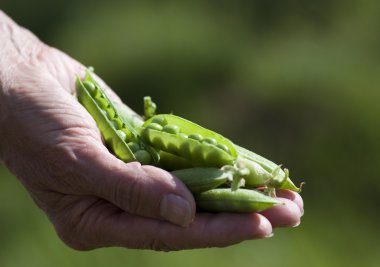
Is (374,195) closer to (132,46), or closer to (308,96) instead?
(308,96)

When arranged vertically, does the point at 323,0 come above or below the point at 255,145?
above

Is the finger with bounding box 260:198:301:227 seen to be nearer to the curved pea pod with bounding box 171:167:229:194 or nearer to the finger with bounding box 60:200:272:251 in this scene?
the finger with bounding box 60:200:272:251

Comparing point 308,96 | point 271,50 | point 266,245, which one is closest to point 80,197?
point 266,245

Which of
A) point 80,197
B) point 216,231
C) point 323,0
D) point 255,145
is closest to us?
point 216,231

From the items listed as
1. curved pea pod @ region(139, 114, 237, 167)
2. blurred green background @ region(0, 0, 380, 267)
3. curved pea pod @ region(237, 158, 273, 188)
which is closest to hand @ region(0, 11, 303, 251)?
curved pea pod @ region(237, 158, 273, 188)

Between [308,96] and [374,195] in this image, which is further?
[308,96]

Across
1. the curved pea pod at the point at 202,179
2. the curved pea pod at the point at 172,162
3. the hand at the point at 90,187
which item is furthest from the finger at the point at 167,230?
the curved pea pod at the point at 172,162
